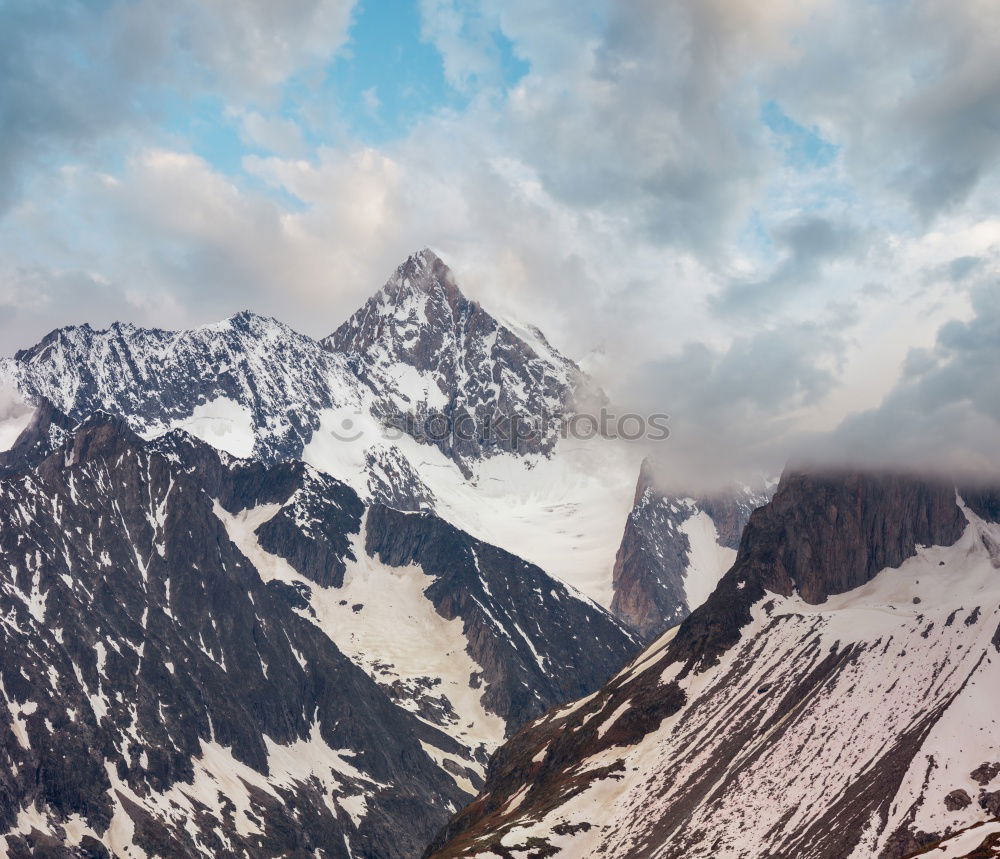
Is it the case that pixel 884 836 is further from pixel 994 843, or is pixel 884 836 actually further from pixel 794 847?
pixel 994 843

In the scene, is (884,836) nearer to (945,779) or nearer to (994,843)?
(945,779)

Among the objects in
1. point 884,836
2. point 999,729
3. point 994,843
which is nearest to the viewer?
point 994,843

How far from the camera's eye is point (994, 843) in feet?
447

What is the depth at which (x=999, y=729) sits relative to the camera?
19912 centimetres

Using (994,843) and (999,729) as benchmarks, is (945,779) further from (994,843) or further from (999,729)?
(994,843)

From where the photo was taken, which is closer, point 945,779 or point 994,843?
point 994,843

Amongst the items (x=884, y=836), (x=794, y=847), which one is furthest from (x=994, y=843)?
(x=794, y=847)

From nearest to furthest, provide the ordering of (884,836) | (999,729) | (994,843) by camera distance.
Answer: (994,843), (884,836), (999,729)

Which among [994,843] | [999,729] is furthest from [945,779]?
[994,843]

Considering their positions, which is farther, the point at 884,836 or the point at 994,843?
the point at 884,836

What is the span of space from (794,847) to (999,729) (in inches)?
1474

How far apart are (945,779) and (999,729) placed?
15141 mm

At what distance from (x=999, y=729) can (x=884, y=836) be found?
A: 3061cm

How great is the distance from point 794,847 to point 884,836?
15.7 meters
